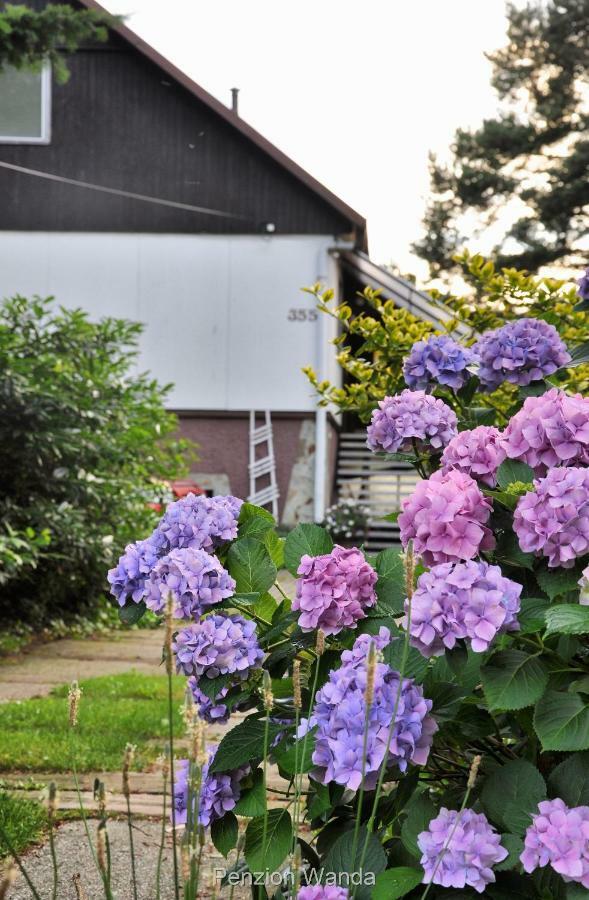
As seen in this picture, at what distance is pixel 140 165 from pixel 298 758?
14573 millimetres

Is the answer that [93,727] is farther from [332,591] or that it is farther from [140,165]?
[140,165]

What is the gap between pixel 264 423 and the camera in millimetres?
15406

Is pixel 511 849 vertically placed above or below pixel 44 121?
below

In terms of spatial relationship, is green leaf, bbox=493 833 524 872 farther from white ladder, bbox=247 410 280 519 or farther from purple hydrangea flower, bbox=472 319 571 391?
white ladder, bbox=247 410 280 519

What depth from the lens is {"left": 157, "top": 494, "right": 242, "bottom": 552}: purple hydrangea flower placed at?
2.03m

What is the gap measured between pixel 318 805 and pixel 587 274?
1366 millimetres

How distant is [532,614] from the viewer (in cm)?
165

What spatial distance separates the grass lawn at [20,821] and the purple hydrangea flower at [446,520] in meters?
1.69

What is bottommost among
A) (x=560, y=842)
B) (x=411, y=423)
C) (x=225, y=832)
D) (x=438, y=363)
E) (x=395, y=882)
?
(x=225, y=832)

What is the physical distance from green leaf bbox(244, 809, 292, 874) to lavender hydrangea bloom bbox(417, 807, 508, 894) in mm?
345

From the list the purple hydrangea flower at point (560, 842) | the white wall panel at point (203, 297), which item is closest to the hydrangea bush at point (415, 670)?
the purple hydrangea flower at point (560, 842)

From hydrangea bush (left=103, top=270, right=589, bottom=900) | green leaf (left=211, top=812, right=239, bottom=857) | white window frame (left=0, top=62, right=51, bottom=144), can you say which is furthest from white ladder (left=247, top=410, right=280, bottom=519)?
green leaf (left=211, top=812, right=239, bottom=857)

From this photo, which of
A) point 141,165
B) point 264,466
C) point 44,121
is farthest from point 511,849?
point 44,121

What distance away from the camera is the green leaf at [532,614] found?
163cm
